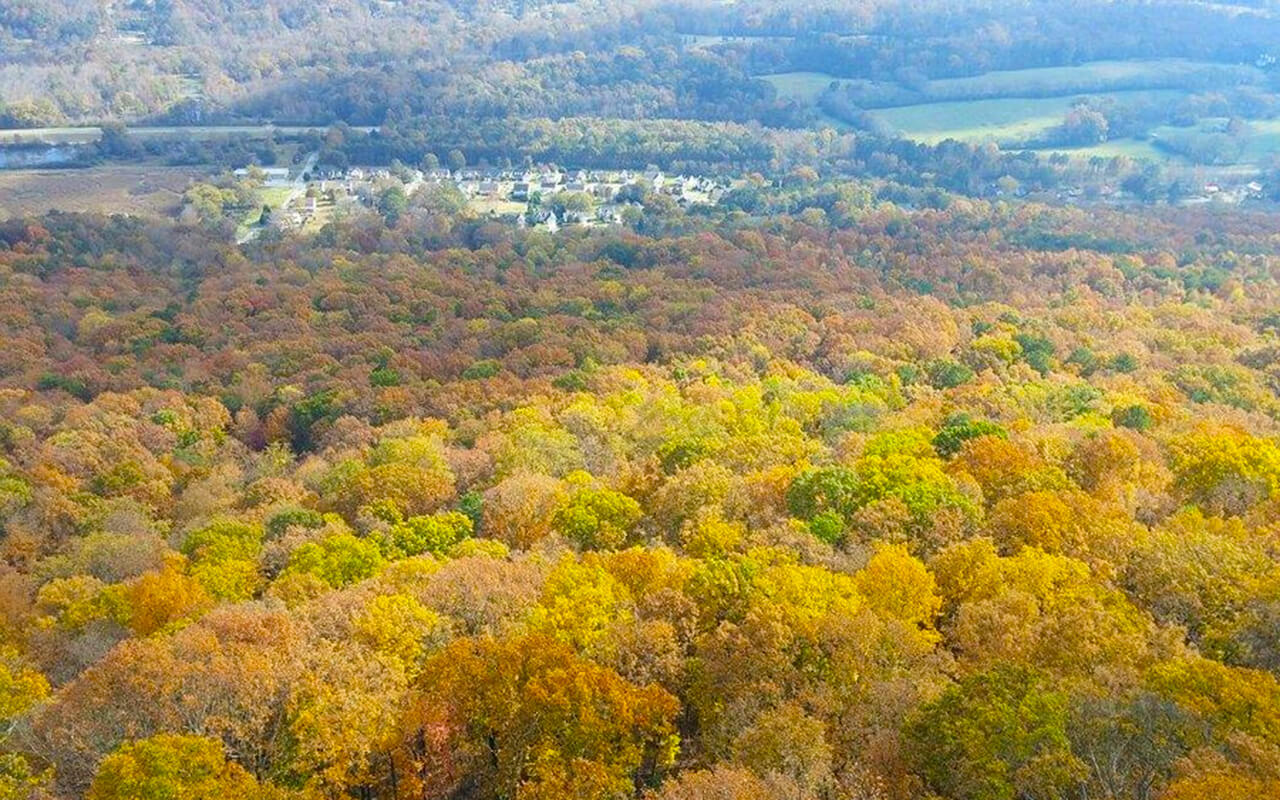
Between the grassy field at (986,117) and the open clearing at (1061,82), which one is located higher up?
the open clearing at (1061,82)

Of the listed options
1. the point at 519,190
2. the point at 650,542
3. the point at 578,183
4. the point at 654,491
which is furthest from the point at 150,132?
the point at 650,542

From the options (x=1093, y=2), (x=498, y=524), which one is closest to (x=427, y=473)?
(x=498, y=524)

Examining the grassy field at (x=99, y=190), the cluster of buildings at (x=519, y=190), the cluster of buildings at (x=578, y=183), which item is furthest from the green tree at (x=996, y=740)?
the grassy field at (x=99, y=190)

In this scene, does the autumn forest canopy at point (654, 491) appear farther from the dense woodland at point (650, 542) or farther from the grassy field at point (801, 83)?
the grassy field at point (801, 83)

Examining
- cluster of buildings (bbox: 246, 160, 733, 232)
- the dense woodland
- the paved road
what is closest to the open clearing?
cluster of buildings (bbox: 246, 160, 733, 232)

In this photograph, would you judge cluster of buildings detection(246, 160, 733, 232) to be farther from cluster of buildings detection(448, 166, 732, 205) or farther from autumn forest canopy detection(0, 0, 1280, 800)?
autumn forest canopy detection(0, 0, 1280, 800)

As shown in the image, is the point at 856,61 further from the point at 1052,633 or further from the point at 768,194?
the point at 1052,633
